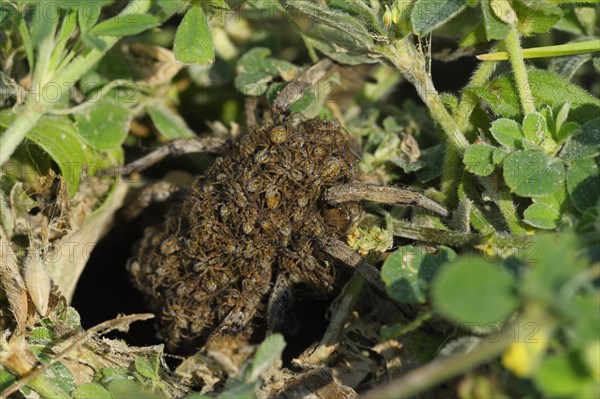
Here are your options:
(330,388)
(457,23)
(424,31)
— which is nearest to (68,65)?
(424,31)

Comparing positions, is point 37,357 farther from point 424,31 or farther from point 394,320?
point 424,31

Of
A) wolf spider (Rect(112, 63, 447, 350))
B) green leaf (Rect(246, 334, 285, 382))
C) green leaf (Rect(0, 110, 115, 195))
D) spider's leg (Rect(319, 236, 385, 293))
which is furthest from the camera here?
green leaf (Rect(0, 110, 115, 195))

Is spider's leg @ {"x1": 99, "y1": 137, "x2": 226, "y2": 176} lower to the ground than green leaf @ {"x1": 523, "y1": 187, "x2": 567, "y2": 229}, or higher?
higher

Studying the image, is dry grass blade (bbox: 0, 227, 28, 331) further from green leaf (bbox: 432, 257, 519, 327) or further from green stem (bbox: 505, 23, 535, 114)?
green stem (bbox: 505, 23, 535, 114)

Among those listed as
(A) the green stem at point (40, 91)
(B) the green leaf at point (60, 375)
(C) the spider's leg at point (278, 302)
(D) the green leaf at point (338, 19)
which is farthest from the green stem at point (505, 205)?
(B) the green leaf at point (60, 375)

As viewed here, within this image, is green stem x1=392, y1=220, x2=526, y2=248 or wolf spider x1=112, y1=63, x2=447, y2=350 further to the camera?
wolf spider x1=112, y1=63, x2=447, y2=350

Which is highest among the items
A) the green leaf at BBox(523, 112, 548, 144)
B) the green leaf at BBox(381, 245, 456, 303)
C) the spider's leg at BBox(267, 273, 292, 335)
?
the green leaf at BBox(523, 112, 548, 144)

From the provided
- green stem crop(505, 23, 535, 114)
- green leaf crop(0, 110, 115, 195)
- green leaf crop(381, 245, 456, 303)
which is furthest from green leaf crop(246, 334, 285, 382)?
green leaf crop(0, 110, 115, 195)
